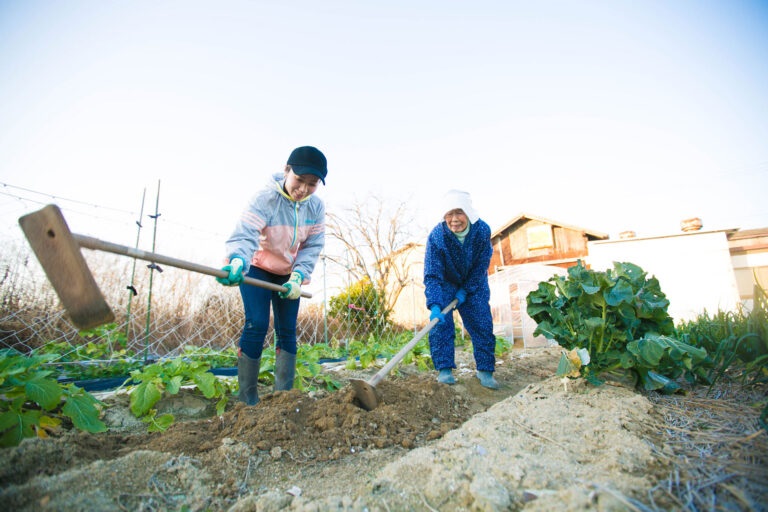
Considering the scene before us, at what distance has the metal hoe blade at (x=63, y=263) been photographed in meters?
1.35

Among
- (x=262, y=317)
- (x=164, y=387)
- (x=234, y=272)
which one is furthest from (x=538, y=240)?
(x=164, y=387)

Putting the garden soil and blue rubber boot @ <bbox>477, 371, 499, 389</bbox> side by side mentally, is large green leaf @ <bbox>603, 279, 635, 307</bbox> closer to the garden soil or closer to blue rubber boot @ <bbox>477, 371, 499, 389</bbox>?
the garden soil

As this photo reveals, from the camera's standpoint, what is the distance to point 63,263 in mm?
1370

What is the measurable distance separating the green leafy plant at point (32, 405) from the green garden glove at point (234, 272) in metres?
0.79

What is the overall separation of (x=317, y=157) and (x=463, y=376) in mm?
2299

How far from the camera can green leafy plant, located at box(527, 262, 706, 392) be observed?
2.04 m

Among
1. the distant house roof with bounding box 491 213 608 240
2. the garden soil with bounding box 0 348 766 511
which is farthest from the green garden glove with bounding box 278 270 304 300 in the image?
the distant house roof with bounding box 491 213 608 240

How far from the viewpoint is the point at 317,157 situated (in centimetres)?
231

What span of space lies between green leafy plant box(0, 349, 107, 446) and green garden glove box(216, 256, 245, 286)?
2.61 ft

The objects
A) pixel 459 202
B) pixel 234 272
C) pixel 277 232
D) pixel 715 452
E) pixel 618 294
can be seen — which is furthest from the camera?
pixel 459 202

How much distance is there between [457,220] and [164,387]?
234 cm

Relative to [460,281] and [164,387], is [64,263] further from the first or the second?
[460,281]

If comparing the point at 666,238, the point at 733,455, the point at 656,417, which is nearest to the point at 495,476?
the point at 733,455

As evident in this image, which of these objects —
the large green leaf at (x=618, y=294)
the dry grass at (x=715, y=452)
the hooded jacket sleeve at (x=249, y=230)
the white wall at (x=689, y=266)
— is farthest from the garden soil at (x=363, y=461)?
the white wall at (x=689, y=266)
